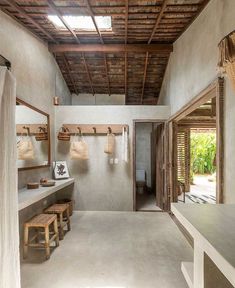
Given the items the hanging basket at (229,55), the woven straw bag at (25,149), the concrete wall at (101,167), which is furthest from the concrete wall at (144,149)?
the hanging basket at (229,55)

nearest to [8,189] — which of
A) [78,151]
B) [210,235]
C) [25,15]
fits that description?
[210,235]

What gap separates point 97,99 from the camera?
7082 millimetres

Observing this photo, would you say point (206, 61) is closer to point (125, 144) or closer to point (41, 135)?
point (125, 144)

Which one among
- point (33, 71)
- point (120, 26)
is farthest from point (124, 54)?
point (33, 71)

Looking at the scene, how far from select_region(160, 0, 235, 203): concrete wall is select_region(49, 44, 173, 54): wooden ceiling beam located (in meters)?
0.33

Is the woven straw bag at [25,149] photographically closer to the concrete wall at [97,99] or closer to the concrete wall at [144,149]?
Result: the concrete wall at [97,99]

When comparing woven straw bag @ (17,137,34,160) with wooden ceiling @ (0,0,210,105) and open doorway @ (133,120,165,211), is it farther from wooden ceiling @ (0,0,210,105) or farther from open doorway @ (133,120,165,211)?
open doorway @ (133,120,165,211)

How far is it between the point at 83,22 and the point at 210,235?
4.15 metres

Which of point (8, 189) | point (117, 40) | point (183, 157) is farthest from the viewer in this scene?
point (183, 157)

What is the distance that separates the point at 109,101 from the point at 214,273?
6.36 metres

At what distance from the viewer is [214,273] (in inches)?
43.0

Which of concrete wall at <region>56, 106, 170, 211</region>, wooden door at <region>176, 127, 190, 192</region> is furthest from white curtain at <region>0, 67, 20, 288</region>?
wooden door at <region>176, 127, 190, 192</region>

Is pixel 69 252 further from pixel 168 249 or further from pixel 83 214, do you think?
pixel 83 214

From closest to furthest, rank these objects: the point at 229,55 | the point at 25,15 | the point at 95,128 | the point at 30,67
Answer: the point at 229,55
the point at 25,15
the point at 30,67
the point at 95,128
